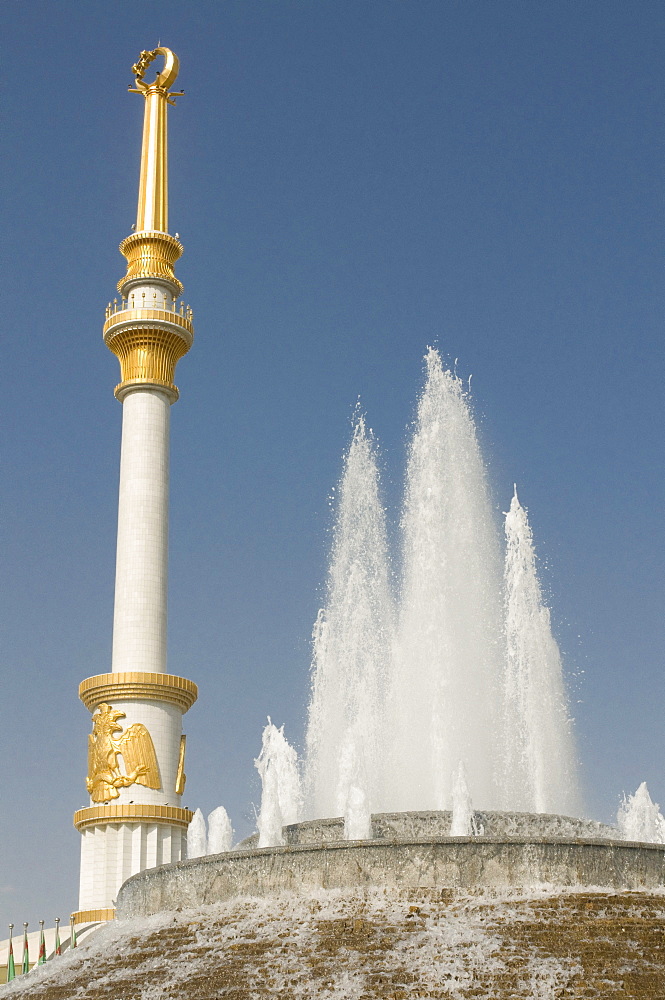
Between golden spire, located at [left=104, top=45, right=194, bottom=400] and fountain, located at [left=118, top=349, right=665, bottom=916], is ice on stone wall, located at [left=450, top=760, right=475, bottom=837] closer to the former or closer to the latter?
fountain, located at [left=118, top=349, right=665, bottom=916]

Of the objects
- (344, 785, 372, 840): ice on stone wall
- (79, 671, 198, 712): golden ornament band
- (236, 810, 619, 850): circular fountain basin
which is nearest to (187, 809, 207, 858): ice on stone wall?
(79, 671, 198, 712): golden ornament band

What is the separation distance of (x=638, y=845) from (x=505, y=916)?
382 cm

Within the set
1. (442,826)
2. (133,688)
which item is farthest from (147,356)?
(442,826)

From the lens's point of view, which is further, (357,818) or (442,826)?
(442,826)

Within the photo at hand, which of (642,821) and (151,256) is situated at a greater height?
(151,256)

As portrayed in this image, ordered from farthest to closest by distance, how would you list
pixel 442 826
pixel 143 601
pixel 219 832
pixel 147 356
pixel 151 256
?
pixel 151 256 → pixel 147 356 → pixel 143 601 → pixel 219 832 → pixel 442 826

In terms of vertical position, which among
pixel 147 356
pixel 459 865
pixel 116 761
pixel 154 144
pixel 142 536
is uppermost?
pixel 154 144

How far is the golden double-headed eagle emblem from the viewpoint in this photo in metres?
41.3

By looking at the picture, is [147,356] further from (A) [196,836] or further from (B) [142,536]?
(A) [196,836]

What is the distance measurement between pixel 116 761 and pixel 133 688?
7.98 feet

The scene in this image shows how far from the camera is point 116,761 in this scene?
4147 centimetres

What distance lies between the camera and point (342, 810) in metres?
34.6

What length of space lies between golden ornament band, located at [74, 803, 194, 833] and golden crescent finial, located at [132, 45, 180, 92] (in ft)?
96.8

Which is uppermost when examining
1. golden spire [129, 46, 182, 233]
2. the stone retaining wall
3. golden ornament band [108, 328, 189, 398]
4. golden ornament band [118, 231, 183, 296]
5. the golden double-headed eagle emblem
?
golden spire [129, 46, 182, 233]
